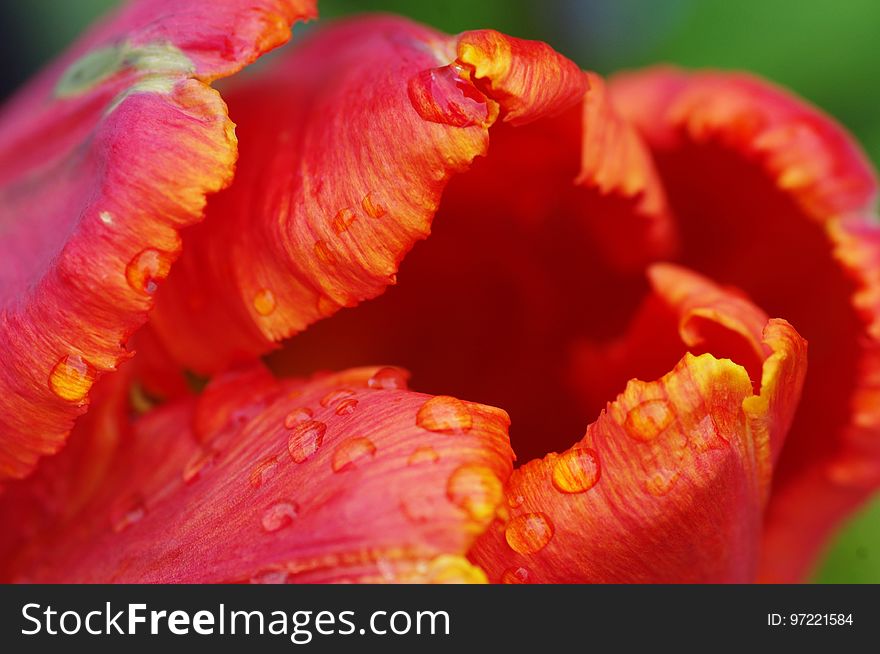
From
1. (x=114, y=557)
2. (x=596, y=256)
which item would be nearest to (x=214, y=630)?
(x=114, y=557)

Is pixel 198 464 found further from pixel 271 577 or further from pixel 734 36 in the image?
pixel 734 36

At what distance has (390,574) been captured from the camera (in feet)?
1.35

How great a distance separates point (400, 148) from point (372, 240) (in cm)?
4

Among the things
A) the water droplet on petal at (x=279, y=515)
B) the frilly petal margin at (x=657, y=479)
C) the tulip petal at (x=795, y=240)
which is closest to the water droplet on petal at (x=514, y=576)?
the frilly petal margin at (x=657, y=479)

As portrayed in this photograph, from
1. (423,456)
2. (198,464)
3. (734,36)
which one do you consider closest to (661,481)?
(423,456)

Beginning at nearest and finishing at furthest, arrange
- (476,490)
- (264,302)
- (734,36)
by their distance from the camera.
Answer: (476,490) < (264,302) < (734,36)

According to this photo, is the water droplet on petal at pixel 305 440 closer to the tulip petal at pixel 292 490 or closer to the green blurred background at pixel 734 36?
the tulip petal at pixel 292 490

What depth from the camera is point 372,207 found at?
48 centimetres

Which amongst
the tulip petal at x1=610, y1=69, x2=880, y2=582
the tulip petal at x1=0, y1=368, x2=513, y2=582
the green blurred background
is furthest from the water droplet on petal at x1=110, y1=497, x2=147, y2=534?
the green blurred background

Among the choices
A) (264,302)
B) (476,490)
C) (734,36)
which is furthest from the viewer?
(734,36)

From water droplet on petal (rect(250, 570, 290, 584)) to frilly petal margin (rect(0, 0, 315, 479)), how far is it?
11cm

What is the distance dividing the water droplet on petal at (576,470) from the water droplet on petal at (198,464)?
0.53 feet

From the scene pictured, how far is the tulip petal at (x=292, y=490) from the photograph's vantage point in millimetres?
417

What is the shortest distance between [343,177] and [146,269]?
9 cm
